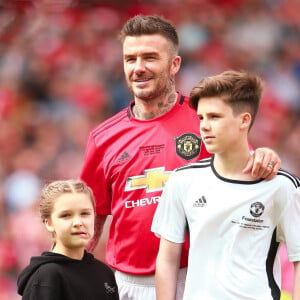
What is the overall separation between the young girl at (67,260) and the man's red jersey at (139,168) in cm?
28

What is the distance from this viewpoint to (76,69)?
24.9ft

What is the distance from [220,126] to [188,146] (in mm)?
553

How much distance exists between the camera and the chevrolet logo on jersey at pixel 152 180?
334 cm

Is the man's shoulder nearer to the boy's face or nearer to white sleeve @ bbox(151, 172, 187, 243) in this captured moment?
white sleeve @ bbox(151, 172, 187, 243)

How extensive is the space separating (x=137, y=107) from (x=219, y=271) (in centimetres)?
101

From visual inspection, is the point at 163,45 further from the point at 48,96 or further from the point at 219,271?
the point at 48,96

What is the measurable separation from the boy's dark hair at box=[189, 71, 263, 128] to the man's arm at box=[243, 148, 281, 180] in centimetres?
17

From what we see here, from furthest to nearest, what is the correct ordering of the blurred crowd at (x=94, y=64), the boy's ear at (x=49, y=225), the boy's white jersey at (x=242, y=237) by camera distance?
the blurred crowd at (x=94, y=64), the boy's ear at (x=49, y=225), the boy's white jersey at (x=242, y=237)

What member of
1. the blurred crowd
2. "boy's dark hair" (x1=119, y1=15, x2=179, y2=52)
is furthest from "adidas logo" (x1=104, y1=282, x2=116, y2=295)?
the blurred crowd

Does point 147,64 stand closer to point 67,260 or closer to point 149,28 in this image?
point 149,28

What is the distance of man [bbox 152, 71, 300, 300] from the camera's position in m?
2.80

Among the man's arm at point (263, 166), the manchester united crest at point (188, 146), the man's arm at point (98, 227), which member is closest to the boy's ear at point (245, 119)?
the man's arm at point (263, 166)

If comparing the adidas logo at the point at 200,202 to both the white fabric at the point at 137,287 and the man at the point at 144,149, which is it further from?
the white fabric at the point at 137,287

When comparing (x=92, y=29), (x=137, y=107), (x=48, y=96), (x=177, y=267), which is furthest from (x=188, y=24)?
(x=177, y=267)
